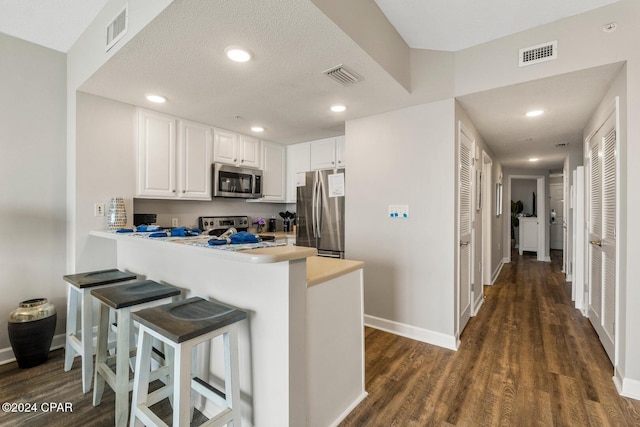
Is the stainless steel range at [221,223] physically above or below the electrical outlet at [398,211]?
below

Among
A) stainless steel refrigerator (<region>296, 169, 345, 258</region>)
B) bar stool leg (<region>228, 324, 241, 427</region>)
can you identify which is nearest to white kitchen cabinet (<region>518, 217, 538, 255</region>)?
stainless steel refrigerator (<region>296, 169, 345, 258</region>)

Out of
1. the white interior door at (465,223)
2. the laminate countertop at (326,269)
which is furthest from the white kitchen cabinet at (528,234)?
the laminate countertop at (326,269)

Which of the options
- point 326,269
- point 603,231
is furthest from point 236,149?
point 603,231

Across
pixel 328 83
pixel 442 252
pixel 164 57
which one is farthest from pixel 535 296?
pixel 164 57

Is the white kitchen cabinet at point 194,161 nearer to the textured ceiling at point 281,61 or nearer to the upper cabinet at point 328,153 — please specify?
the textured ceiling at point 281,61

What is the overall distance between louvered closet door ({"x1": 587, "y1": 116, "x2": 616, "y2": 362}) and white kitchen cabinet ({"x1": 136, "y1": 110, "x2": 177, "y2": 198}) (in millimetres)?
3811

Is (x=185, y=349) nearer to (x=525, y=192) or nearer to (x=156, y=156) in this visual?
(x=156, y=156)

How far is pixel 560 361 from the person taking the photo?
2.33 m

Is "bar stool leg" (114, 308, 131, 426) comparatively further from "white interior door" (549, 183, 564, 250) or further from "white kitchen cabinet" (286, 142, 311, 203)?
"white interior door" (549, 183, 564, 250)

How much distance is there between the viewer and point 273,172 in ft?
13.9

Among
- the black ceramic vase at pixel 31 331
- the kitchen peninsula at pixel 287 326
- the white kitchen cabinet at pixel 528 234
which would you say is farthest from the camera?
the white kitchen cabinet at pixel 528 234

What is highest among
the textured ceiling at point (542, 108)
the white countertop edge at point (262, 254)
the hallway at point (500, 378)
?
the textured ceiling at point (542, 108)

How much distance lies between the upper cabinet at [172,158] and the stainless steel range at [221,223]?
43 centimetres

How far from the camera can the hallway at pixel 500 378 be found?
172 centimetres
